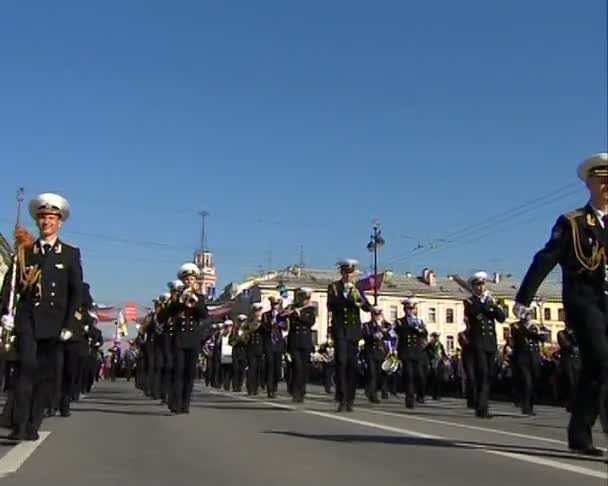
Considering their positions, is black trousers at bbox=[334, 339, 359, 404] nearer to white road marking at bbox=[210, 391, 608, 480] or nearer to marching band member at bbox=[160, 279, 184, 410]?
white road marking at bbox=[210, 391, 608, 480]

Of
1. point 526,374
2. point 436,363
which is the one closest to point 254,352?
point 436,363

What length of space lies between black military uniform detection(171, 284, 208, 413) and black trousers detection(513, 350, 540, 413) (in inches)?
228

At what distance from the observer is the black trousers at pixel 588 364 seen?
7.78 meters

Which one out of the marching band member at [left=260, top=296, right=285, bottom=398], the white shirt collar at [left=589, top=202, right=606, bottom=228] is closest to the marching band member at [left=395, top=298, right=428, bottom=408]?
the marching band member at [left=260, top=296, right=285, bottom=398]

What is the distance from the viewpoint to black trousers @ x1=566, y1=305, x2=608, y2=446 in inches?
306

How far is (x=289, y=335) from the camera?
1895cm

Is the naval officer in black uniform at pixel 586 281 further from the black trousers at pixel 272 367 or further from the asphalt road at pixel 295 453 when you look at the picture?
the black trousers at pixel 272 367

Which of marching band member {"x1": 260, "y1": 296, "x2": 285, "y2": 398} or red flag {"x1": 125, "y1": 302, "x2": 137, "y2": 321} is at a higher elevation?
red flag {"x1": 125, "y1": 302, "x2": 137, "y2": 321}

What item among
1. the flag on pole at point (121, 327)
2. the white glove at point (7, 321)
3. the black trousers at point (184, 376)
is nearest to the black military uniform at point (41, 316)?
the white glove at point (7, 321)

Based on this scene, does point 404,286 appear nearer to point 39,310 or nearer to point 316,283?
point 316,283

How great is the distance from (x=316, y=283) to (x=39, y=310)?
388 ft

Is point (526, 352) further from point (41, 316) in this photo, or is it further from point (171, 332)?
point (41, 316)

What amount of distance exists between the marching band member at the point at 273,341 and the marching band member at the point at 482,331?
287 inches

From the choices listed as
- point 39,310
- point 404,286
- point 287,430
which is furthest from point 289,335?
point 404,286
